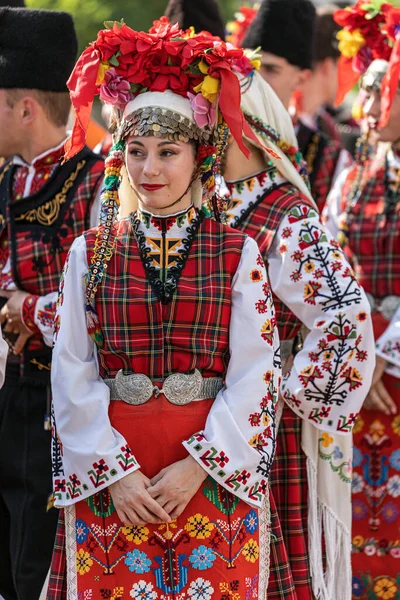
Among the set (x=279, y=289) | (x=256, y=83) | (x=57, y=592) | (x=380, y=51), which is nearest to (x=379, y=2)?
(x=380, y=51)

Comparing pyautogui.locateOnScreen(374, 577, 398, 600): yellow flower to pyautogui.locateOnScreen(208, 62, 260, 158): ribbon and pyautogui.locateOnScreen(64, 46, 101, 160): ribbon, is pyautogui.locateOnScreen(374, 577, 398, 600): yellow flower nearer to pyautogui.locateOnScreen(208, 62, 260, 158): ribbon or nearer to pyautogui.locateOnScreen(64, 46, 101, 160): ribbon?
pyautogui.locateOnScreen(208, 62, 260, 158): ribbon

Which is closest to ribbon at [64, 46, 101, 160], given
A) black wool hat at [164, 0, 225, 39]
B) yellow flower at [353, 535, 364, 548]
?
black wool hat at [164, 0, 225, 39]

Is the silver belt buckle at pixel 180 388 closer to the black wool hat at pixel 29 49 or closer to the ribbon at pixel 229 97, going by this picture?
the ribbon at pixel 229 97

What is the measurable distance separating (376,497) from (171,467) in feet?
5.56

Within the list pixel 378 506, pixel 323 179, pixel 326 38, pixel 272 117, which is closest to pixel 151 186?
pixel 272 117

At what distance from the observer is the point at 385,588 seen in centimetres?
475

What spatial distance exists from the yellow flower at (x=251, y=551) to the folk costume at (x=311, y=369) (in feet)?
1.58

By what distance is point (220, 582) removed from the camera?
3352 mm

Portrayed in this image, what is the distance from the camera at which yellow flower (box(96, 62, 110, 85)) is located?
348 cm

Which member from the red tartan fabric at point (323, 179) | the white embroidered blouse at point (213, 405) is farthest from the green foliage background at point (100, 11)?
the white embroidered blouse at point (213, 405)

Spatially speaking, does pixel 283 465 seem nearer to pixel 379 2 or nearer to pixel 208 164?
pixel 208 164

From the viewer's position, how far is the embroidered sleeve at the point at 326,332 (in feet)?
13.2

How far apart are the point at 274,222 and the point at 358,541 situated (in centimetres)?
148

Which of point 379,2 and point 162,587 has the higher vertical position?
point 379,2
